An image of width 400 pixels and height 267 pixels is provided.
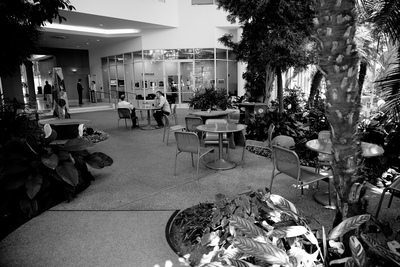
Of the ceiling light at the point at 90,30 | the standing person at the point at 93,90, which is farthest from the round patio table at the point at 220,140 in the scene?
the standing person at the point at 93,90

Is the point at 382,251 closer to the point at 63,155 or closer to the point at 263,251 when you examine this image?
the point at 263,251

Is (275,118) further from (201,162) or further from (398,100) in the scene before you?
(398,100)

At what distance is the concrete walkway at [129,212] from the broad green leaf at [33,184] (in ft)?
1.10

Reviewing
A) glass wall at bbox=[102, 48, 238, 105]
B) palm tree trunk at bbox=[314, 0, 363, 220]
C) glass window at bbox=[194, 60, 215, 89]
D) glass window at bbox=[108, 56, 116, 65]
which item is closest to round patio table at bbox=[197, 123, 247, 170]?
palm tree trunk at bbox=[314, 0, 363, 220]

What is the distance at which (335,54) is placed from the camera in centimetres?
169

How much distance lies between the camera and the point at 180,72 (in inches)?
652

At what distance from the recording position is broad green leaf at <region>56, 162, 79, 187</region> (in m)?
3.65

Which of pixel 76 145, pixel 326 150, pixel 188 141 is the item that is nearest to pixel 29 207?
pixel 76 145

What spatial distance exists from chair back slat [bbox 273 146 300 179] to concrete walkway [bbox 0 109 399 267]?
1.67ft

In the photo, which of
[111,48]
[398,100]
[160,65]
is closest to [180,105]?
[160,65]

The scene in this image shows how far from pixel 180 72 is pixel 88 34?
5.66m

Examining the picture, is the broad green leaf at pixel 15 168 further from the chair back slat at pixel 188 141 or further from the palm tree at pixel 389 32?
the palm tree at pixel 389 32

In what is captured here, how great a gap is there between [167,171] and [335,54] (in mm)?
3927

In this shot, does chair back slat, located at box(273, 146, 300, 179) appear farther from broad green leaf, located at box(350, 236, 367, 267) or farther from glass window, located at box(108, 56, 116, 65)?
glass window, located at box(108, 56, 116, 65)
